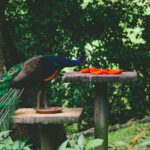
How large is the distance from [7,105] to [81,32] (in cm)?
381

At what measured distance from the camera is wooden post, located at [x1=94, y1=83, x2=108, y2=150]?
187 inches

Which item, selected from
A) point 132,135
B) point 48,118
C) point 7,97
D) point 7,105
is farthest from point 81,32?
point 48,118

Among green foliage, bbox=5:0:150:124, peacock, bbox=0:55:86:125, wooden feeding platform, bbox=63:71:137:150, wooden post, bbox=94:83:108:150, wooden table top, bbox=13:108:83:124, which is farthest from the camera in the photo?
green foliage, bbox=5:0:150:124

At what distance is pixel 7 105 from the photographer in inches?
176

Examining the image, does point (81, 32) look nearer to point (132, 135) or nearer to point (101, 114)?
point (132, 135)

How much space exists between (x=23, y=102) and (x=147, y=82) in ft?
9.65

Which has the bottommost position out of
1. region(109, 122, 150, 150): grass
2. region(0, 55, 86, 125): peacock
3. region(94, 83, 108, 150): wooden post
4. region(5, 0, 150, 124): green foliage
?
region(109, 122, 150, 150): grass

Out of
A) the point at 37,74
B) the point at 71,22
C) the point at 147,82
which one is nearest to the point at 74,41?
the point at 71,22

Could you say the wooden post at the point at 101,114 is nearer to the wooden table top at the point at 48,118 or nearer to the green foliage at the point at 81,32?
the wooden table top at the point at 48,118

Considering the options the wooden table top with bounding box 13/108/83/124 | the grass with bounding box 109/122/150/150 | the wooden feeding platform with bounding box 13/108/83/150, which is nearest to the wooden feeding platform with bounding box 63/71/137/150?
the wooden feeding platform with bounding box 13/108/83/150

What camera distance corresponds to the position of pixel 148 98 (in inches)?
351

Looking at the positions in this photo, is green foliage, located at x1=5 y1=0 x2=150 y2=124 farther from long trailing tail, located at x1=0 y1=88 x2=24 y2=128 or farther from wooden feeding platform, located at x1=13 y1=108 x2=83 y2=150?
wooden feeding platform, located at x1=13 y1=108 x2=83 y2=150

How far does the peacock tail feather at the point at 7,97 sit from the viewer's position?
14.1 feet

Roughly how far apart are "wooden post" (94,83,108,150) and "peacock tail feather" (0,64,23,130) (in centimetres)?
76
